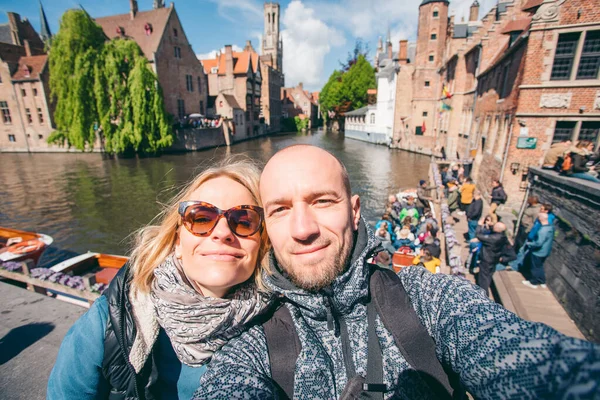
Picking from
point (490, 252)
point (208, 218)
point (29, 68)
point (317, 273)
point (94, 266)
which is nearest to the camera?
point (317, 273)

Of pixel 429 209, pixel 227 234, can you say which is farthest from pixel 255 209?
pixel 429 209

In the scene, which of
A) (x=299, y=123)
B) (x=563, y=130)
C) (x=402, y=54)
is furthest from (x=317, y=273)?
(x=299, y=123)

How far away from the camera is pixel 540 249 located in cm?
548

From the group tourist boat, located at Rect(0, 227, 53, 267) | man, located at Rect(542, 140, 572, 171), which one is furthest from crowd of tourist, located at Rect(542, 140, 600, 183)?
tourist boat, located at Rect(0, 227, 53, 267)

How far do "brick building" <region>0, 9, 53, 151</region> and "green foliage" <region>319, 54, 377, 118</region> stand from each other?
44242 millimetres

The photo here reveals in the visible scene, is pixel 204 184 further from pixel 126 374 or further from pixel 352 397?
pixel 352 397

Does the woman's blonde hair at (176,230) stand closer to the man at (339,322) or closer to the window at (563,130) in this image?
the man at (339,322)

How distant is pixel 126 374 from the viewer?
1464mm

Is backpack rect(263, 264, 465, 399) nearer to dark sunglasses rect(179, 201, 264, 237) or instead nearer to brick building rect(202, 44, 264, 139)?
dark sunglasses rect(179, 201, 264, 237)

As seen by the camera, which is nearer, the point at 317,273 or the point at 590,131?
the point at 317,273

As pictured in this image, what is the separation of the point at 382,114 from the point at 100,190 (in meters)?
35.3

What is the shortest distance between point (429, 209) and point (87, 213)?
1573 centimetres

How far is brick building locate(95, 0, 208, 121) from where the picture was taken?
3125cm

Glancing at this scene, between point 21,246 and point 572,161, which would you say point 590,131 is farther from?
point 21,246
